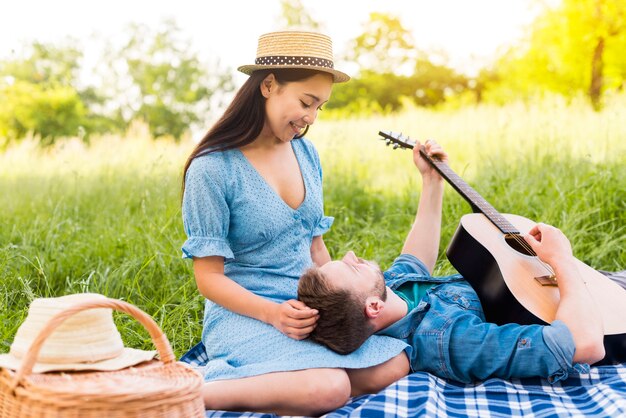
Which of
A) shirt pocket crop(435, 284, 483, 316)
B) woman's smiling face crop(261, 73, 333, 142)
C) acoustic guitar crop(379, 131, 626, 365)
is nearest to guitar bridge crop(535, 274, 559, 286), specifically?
acoustic guitar crop(379, 131, 626, 365)

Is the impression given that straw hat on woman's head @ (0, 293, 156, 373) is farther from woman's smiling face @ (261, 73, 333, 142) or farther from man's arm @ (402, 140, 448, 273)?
man's arm @ (402, 140, 448, 273)

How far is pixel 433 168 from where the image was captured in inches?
136

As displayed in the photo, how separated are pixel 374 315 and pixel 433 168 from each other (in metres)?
1.09

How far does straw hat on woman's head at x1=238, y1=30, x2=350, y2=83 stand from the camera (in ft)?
9.05

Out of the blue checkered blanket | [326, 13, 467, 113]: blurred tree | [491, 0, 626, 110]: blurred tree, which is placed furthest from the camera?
[326, 13, 467, 113]: blurred tree

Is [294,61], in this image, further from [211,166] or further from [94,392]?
[94,392]

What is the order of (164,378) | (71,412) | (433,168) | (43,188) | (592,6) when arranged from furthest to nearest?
(592,6) < (43,188) < (433,168) < (164,378) < (71,412)

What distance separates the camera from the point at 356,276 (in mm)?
2658

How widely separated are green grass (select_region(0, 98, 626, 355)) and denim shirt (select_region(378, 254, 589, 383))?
114 cm

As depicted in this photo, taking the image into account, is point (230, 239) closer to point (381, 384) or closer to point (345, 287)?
point (345, 287)

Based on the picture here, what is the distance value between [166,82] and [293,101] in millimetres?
25335

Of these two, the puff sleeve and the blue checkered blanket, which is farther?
the puff sleeve

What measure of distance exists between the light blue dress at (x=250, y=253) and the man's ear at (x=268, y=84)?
10.7 inches

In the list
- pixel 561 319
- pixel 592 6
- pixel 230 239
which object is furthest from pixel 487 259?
pixel 592 6
